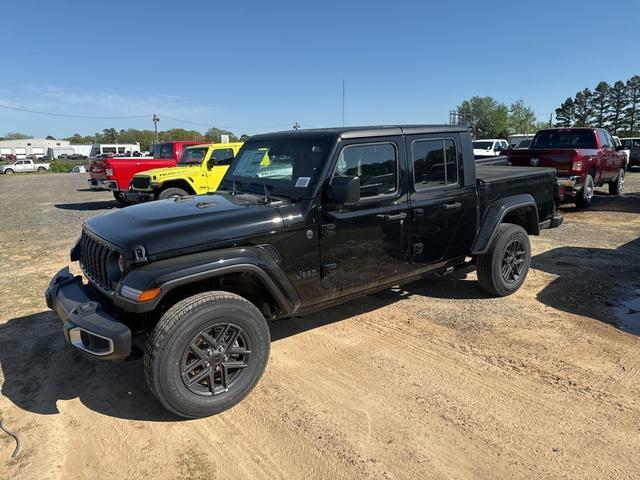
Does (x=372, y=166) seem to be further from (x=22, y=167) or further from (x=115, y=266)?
(x=22, y=167)

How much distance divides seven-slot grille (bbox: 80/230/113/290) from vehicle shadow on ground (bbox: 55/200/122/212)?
11081 millimetres

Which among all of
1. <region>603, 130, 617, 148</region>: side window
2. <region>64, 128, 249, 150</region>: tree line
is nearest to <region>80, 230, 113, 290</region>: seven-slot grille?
<region>603, 130, 617, 148</region>: side window

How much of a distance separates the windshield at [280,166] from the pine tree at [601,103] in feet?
269

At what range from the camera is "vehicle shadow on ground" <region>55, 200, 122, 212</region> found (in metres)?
14.3

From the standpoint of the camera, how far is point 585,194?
37.2ft

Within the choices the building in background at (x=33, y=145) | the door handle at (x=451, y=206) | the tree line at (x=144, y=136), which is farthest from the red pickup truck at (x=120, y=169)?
the building in background at (x=33, y=145)

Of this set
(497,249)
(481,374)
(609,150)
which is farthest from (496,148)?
(481,374)

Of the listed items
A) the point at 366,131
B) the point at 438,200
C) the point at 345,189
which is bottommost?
the point at 438,200

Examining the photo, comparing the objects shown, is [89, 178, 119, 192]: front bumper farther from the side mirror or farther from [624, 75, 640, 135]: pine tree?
[624, 75, 640, 135]: pine tree

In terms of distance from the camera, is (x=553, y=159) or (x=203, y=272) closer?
(x=203, y=272)

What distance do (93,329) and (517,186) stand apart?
4462 millimetres

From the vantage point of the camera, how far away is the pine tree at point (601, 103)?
72938 millimetres

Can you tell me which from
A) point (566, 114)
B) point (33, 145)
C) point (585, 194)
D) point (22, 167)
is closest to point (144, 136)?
point (33, 145)

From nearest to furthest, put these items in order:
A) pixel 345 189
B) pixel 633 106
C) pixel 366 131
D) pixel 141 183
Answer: pixel 345 189 → pixel 366 131 → pixel 141 183 → pixel 633 106
